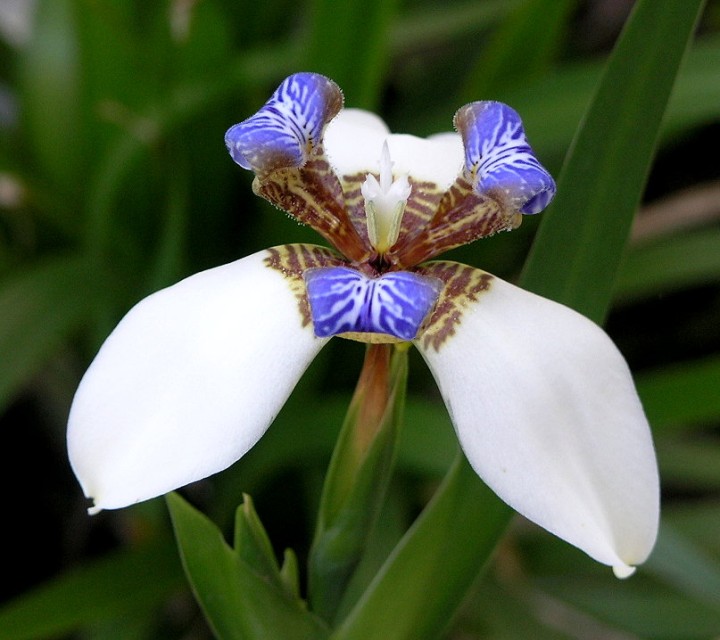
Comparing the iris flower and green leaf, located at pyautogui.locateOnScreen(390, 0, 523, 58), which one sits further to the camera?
green leaf, located at pyautogui.locateOnScreen(390, 0, 523, 58)

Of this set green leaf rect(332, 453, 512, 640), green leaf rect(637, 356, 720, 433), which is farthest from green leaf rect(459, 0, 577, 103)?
green leaf rect(332, 453, 512, 640)

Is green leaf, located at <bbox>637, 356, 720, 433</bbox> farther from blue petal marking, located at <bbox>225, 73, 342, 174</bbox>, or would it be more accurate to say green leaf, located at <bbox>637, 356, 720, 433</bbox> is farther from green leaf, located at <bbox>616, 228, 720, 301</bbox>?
blue petal marking, located at <bbox>225, 73, 342, 174</bbox>

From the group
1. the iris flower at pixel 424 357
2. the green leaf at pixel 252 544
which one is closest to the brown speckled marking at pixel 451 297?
the iris flower at pixel 424 357

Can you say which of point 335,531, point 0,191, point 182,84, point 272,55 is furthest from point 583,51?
point 335,531

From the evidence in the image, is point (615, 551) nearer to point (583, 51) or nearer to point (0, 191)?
point (0, 191)

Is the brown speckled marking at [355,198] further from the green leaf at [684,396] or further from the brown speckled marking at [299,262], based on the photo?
the green leaf at [684,396]

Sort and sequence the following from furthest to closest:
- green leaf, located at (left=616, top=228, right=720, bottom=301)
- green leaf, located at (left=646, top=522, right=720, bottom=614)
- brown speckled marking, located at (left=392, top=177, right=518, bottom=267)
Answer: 1. green leaf, located at (left=616, top=228, right=720, bottom=301)
2. green leaf, located at (left=646, top=522, right=720, bottom=614)
3. brown speckled marking, located at (left=392, top=177, right=518, bottom=267)

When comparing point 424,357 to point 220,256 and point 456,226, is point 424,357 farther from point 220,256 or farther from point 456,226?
point 220,256
